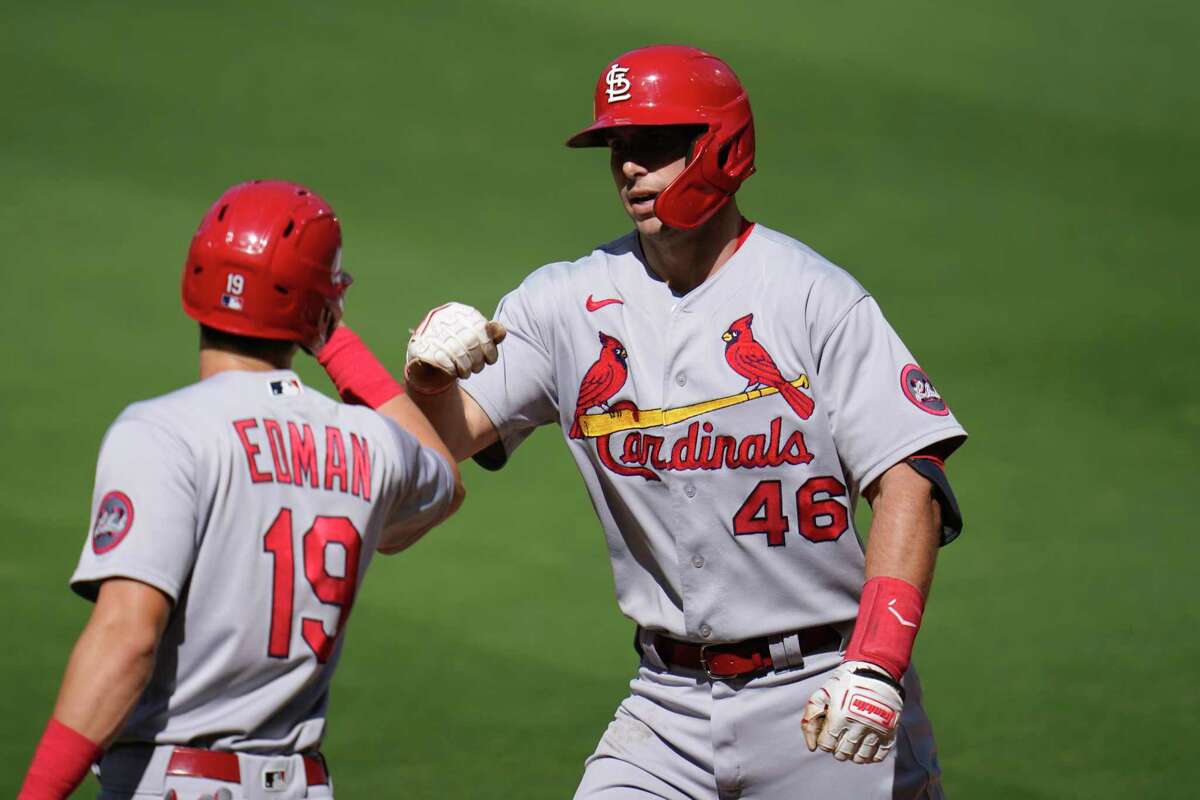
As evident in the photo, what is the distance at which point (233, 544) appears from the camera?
3371mm

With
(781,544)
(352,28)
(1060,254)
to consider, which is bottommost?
(781,544)

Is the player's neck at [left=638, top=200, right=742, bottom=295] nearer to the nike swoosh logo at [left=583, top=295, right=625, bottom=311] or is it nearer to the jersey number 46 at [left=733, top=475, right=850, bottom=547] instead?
the nike swoosh logo at [left=583, top=295, right=625, bottom=311]

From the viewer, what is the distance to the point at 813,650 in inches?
173

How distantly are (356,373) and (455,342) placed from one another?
0.36 metres

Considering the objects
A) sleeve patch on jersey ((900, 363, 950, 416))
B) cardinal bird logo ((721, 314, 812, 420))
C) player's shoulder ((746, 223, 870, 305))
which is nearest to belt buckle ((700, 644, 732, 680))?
cardinal bird logo ((721, 314, 812, 420))

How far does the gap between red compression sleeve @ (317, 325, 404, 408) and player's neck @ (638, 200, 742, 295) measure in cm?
80

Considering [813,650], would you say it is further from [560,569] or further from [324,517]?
[560,569]

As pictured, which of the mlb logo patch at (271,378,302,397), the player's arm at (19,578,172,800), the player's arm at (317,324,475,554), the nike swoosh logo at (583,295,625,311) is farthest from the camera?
the nike swoosh logo at (583,295,625,311)

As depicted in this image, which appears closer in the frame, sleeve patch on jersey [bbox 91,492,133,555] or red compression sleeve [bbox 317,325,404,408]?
sleeve patch on jersey [bbox 91,492,133,555]

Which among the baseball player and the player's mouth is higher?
the player's mouth

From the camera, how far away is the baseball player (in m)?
3.23

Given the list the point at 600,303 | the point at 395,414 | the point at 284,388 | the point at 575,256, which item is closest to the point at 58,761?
the point at 284,388

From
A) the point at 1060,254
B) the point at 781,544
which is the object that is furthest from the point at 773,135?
the point at 781,544

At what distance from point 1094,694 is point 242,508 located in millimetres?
4011
